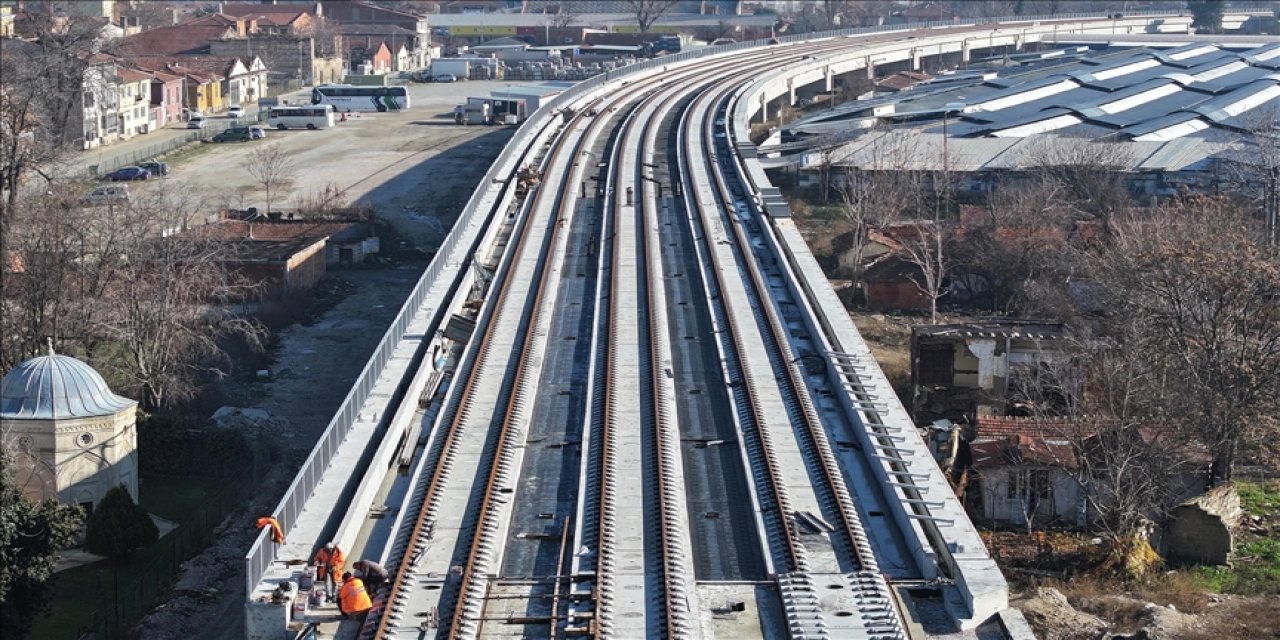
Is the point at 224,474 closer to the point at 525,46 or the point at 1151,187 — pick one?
the point at 1151,187

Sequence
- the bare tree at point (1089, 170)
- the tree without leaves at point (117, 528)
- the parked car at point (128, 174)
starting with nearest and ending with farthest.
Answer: the tree without leaves at point (117, 528), the bare tree at point (1089, 170), the parked car at point (128, 174)

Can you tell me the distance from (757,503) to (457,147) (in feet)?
148

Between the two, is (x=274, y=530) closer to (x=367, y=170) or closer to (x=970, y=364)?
(x=970, y=364)

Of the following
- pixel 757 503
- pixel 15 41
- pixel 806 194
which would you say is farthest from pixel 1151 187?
pixel 15 41

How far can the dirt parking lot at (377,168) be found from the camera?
46688mm

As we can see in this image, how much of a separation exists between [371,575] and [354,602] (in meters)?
0.56

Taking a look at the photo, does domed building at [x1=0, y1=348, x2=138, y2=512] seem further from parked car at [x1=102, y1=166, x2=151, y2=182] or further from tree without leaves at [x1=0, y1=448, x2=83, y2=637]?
parked car at [x1=102, y1=166, x2=151, y2=182]

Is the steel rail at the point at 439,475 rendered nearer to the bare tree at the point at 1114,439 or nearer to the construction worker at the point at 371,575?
the construction worker at the point at 371,575

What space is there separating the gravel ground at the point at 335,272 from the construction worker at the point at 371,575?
13.0 ft

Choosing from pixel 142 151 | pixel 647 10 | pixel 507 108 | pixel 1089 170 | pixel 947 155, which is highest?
pixel 647 10

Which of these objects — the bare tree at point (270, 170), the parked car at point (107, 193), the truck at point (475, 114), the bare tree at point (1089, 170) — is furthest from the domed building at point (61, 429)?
the truck at point (475, 114)

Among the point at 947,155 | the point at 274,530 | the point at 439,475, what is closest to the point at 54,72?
the point at 947,155

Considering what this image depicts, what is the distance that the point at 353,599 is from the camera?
45.3ft

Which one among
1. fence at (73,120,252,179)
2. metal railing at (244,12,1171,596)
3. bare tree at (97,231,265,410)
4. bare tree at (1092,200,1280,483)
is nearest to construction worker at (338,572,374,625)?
metal railing at (244,12,1171,596)
